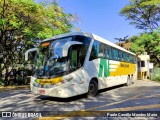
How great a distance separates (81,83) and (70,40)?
76.6 inches

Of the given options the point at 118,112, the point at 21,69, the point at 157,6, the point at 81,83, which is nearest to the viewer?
the point at 118,112

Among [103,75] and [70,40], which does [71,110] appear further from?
[103,75]

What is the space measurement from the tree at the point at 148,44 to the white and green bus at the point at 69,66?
70.9 feet

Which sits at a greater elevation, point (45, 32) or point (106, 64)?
point (45, 32)

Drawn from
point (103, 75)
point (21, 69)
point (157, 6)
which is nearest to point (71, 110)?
point (103, 75)

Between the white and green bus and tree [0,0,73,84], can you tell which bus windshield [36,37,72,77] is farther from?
tree [0,0,73,84]

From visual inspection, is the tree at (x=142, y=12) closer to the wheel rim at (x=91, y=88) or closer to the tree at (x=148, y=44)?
the tree at (x=148, y=44)

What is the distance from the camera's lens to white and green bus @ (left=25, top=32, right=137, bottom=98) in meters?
8.71

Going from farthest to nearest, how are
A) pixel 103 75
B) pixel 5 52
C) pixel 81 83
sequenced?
1. pixel 5 52
2. pixel 103 75
3. pixel 81 83

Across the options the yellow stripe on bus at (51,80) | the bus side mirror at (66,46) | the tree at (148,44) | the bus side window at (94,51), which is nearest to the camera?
the bus side mirror at (66,46)

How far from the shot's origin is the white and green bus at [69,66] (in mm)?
8711

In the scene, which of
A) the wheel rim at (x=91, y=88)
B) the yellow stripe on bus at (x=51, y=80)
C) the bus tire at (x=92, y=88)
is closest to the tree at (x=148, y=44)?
the bus tire at (x=92, y=88)

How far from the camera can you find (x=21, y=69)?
68.8 ft

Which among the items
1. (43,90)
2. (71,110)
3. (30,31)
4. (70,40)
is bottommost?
(71,110)
